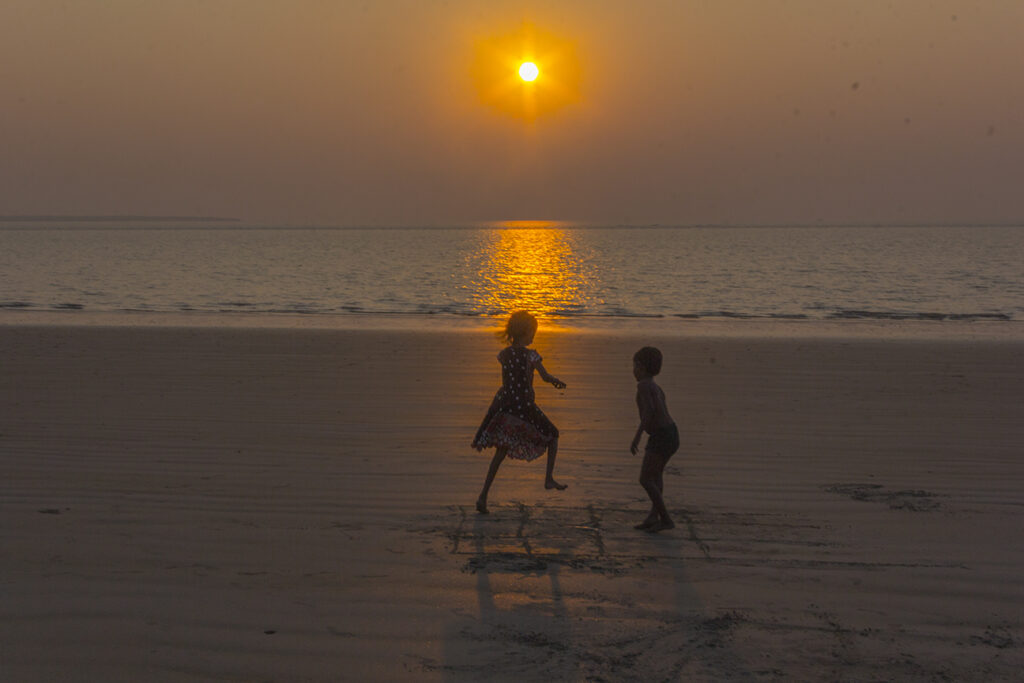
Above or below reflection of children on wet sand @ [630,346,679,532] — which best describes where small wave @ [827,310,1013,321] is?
below

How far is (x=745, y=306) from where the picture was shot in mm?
28938

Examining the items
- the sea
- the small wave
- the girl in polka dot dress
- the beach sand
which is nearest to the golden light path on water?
the sea

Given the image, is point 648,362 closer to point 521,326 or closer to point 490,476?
point 521,326

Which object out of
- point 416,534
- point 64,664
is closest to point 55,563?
point 64,664

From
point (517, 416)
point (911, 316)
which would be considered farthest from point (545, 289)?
point (517, 416)

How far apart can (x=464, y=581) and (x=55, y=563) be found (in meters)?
2.23

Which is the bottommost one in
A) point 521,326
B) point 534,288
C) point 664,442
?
point 534,288

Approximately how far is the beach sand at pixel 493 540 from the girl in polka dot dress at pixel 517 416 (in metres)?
0.43

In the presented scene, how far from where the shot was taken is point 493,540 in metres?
5.43

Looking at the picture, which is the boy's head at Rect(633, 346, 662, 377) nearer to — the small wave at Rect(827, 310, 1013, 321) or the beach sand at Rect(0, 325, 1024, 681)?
the beach sand at Rect(0, 325, 1024, 681)

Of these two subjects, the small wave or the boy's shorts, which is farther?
the small wave

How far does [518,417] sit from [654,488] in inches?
38.4

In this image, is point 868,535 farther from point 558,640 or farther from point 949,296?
point 949,296

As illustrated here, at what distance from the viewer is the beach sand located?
13.2 feet
